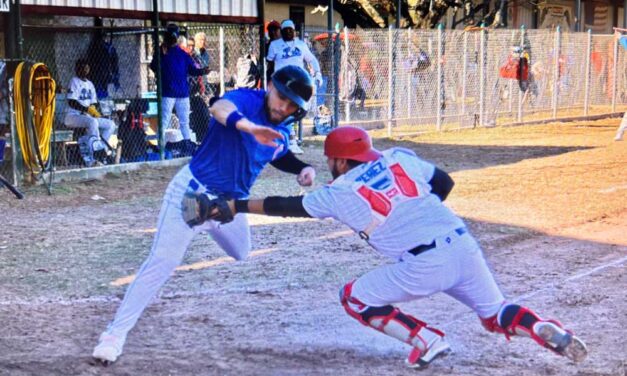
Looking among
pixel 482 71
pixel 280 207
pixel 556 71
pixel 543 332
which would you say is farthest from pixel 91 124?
pixel 556 71

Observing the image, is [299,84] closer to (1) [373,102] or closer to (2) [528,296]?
(2) [528,296]

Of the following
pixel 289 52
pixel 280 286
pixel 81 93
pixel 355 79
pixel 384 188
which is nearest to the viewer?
pixel 384 188

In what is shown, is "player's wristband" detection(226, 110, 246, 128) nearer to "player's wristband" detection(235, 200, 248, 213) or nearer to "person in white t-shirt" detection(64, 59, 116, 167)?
"player's wristband" detection(235, 200, 248, 213)

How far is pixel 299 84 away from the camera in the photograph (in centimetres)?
505

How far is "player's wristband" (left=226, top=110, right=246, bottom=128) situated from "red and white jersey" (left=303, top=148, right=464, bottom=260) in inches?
25.7

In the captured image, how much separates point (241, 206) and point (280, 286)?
2.41 m

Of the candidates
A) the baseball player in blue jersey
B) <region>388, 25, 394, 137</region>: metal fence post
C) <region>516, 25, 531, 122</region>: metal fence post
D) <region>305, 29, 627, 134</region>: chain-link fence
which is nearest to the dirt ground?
the baseball player in blue jersey

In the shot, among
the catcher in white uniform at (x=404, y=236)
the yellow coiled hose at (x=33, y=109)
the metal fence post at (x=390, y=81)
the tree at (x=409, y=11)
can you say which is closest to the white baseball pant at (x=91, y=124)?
the yellow coiled hose at (x=33, y=109)

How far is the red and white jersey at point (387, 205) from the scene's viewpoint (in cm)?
452

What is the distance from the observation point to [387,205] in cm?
452

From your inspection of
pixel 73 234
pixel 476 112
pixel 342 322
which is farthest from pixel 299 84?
pixel 476 112

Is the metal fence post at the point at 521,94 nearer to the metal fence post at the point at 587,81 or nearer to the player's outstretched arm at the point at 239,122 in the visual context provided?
the metal fence post at the point at 587,81

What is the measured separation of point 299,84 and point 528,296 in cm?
269

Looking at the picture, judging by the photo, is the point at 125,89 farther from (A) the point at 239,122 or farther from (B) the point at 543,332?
(B) the point at 543,332
